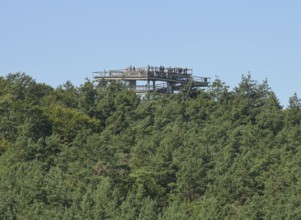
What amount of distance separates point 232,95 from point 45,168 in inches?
767

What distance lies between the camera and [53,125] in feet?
184

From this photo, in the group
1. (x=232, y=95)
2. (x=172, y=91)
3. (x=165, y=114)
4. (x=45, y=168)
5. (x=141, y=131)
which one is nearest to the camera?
(x=45, y=168)

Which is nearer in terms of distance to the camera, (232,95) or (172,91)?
(232,95)

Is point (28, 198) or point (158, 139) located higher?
point (158, 139)

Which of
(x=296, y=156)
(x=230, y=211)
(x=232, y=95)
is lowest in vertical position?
(x=230, y=211)

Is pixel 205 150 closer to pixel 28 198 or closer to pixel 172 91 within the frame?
pixel 28 198

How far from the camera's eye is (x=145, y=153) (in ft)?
176

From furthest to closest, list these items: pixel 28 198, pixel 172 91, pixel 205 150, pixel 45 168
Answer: pixel 172 91, pixel 205 150, pixel 45 168, pixel 28 198

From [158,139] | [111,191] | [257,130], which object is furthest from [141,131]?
[111,191]

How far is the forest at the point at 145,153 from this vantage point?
4581 cm

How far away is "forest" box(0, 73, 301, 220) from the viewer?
45812 mm

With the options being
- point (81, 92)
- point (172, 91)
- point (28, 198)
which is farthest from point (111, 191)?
point (172, 91)

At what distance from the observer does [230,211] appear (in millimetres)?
46938

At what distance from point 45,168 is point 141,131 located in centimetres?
906
